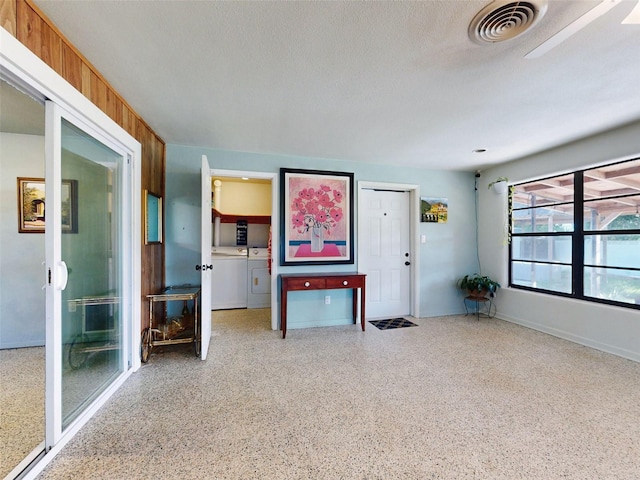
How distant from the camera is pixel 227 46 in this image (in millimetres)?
1615

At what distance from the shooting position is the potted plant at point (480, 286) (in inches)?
160

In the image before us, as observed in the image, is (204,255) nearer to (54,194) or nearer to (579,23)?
(54,194)

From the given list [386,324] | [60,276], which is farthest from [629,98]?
[60,276]

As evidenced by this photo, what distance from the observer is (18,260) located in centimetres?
289

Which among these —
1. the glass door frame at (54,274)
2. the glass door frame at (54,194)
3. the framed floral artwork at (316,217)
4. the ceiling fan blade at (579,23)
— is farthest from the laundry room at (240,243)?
the ceiling fan blade at (579,23)

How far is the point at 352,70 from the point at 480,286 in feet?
11.8

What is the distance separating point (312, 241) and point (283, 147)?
4.08ft

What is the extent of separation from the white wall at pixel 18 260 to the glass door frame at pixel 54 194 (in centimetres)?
135

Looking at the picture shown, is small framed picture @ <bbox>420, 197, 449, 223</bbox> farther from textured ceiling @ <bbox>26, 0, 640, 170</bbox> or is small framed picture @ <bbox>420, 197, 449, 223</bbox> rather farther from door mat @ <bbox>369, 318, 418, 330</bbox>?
door mat @ <bbox>369, 318, 418, 330</bbox>

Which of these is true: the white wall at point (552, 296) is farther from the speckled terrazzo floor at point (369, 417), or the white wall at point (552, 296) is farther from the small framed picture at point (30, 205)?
the small framed picture at point (30, 205)

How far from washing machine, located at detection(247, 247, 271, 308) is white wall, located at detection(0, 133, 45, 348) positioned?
8.31ft

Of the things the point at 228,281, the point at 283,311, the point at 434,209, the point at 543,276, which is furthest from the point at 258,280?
the point at 543,276

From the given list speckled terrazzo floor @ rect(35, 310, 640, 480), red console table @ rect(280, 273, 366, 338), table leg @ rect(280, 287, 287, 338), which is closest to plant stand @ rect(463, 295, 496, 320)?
speckled terrazzo floor @ rect(35, 310, 640, 480)

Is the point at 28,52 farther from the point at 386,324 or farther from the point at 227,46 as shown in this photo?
the point at 386,324
